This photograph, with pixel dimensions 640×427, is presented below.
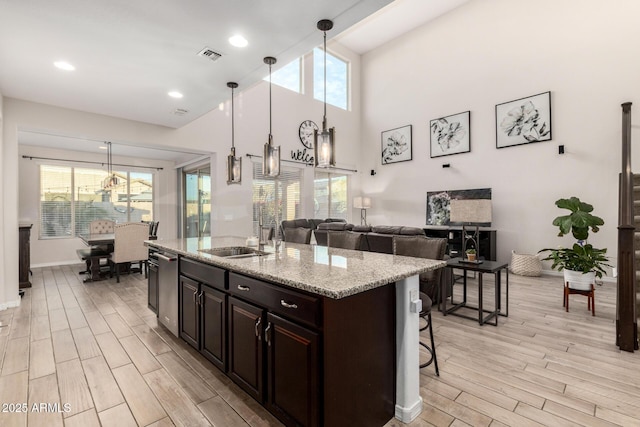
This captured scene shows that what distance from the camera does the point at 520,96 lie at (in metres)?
5.88

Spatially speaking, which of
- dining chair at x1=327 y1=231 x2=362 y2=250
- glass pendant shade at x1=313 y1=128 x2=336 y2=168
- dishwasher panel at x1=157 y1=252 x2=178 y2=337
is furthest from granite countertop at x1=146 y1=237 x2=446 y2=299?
glass pendant shade at x1=313 y1=128 x2=336 y2=168

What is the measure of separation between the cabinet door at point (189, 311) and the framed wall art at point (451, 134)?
6.21m

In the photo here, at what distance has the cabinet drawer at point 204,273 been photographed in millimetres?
2059

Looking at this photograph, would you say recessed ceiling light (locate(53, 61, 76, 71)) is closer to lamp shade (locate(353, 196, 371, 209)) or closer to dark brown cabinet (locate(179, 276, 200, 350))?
dark brown cabinet (locate(179, 276, 200, 350))

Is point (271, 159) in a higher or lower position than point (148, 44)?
lower

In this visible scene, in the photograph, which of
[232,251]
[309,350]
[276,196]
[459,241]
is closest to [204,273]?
[232,251]

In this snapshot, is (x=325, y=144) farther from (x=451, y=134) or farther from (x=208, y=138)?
(x=451, y=134)

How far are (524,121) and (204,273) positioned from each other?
630cm

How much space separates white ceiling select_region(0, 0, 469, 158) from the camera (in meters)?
2.09

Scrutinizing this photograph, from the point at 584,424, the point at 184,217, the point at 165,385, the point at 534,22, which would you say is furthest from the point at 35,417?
the point at 534,22

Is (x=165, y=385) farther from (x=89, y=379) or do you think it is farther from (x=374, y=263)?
(x=374, y=263)

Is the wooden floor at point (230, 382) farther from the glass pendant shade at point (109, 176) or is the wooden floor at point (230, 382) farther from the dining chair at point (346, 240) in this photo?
the glass pendant shade at point (109, 176)

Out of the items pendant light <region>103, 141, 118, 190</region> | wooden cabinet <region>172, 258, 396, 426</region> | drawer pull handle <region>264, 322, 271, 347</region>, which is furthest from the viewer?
pendant light <region>103, 141, 118, 190</region>

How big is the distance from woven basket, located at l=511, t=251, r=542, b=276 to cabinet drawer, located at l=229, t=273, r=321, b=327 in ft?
17.8
